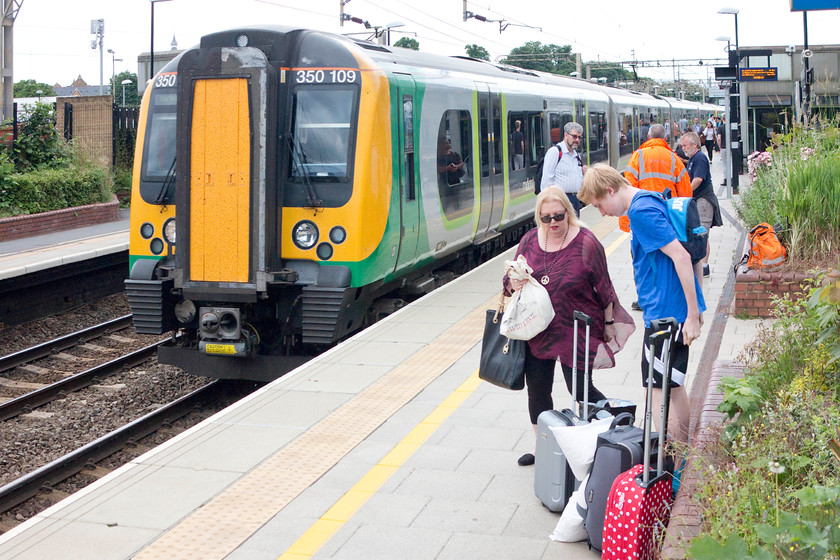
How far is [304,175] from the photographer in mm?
8859

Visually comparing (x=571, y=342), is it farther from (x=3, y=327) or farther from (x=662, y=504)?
(x=3, y=327)

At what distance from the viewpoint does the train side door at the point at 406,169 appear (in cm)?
988

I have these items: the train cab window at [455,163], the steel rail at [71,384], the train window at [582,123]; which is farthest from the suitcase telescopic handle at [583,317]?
the train window at [582,123]

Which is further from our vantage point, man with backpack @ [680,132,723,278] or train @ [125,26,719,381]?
man with backpack @ [680,132,723,278]

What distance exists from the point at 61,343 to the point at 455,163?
5.21m

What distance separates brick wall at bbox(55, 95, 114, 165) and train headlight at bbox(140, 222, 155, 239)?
18.2m

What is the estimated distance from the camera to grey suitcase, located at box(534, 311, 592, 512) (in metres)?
4.93

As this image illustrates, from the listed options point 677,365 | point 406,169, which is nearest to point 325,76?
point 406,169

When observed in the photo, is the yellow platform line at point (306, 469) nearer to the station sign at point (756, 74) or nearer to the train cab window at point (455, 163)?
the train cab window at point (455, 163)

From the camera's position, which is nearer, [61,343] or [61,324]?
[61,343]

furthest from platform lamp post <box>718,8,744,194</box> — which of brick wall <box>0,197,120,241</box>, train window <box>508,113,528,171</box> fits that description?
brick wall <box>0,197,120,241</box>

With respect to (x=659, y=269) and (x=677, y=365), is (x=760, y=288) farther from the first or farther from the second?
(x=659, y=269)

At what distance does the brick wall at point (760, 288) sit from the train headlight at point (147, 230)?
17.9ft

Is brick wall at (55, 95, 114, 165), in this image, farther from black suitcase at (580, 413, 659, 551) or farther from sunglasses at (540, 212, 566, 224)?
black suitcase at (580, 413, 659, 551)
